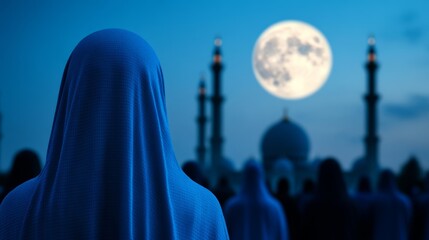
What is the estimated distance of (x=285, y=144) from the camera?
37812 millimetres

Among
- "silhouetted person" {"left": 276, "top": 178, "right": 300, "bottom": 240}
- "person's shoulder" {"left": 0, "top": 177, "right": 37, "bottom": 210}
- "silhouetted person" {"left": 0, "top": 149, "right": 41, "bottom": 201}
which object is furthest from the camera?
"silhouetted person" {"left": 276, "top": 178, "right": 300, "bottom": 240}

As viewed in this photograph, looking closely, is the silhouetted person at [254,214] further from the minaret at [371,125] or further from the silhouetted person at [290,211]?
the minaret at [371,125]

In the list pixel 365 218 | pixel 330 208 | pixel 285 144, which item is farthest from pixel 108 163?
pixel 285 144

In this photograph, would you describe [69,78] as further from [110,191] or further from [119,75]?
[110,191]

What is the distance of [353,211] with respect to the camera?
6.62m

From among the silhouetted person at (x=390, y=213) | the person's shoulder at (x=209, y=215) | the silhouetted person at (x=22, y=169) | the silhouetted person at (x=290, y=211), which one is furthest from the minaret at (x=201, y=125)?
the person's shoulder at (x=209, y=215)

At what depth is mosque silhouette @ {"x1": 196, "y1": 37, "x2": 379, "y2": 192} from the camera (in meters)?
36.0

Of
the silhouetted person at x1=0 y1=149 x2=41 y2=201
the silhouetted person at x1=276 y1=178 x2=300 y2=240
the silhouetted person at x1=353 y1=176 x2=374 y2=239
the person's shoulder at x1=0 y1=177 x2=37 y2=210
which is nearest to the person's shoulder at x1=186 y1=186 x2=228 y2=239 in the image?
the person's shoulder at x1=0 y1=177 x2=37 y2=210

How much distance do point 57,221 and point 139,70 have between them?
435mm

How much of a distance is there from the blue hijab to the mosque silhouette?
32922 millimetres

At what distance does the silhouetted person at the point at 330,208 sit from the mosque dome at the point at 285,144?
3083 cm

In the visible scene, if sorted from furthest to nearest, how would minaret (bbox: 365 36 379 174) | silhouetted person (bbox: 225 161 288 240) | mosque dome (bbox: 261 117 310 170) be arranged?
mosque dome (bbox: 261 117 310 170) < minaret (bbox: 365 36 379 174) < silhouetted person (bbox: 225 161 288 240)

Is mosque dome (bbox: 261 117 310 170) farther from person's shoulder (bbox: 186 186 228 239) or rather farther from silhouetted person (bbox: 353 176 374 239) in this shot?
person's shoulder (bbox: 186 186 228 239)

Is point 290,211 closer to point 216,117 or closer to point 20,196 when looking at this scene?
point 20,196
